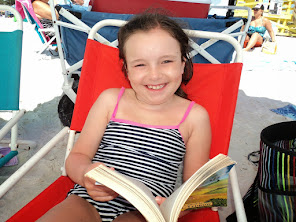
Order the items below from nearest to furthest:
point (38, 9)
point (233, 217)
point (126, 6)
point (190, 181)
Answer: point (190, 181) → point (233, 217) → point (126, 6) → point (38, 9)

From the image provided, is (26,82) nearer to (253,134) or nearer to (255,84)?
(253,134)

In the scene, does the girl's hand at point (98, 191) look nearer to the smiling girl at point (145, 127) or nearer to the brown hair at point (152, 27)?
the smiling girl at point (145, 127)

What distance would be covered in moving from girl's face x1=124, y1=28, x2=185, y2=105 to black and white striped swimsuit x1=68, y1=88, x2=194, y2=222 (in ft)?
0.47

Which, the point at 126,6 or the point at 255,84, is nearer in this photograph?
the point at 126,6

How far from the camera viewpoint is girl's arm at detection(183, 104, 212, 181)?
1.08 meters

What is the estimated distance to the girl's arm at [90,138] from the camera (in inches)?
39.9

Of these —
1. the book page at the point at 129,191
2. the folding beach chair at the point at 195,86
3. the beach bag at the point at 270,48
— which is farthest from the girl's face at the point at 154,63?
the beach bag at the point at 270,48

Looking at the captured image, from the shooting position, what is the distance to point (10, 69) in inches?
56.4

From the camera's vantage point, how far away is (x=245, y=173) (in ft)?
6.38

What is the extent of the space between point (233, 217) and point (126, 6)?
172 centimetres

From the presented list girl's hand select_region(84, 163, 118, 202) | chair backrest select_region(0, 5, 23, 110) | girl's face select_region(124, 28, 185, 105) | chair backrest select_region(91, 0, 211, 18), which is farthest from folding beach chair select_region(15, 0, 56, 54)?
girl's hand select_region(84, 163, 118, 202)

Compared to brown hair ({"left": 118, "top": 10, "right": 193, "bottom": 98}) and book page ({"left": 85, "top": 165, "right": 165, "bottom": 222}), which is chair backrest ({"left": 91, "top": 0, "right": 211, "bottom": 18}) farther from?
book page ({"left": 85, "top": 165, "right": 165, "bottom": 222})

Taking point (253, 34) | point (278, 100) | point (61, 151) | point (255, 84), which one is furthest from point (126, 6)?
point (253, 34)

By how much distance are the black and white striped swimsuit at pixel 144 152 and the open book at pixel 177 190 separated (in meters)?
0.26
